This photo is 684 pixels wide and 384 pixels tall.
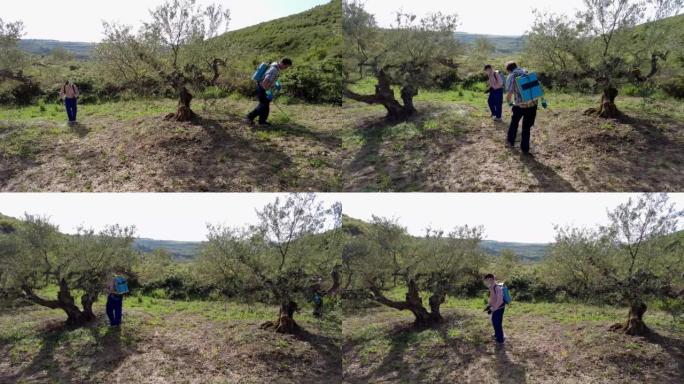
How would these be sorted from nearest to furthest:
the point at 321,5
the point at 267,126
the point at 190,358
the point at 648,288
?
the point at 648,288, the point at 190,358, the point at 267,126, the point at 321,5

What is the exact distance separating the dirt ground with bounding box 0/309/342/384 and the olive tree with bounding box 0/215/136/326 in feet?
3.93

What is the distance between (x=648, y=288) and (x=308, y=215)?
8802 millimetres

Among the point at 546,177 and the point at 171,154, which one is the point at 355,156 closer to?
the point at 546,177

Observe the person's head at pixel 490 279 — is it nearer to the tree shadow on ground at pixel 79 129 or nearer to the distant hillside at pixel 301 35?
the tree shadow on ground at pixel 79 129

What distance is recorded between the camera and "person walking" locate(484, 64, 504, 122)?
14266mm

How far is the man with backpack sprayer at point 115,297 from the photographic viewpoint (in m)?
13.6

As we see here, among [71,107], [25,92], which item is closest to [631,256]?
[71,107]

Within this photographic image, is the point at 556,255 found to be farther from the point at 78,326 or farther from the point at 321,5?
the point at 321,5

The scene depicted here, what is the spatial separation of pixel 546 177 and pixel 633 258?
2957 millimetres

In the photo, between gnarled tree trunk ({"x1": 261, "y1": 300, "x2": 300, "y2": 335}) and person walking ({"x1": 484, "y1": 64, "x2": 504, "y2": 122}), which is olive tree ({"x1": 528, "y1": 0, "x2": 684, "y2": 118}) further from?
gnarled tree trunk ({"x1": 261, "y1": 300, "x2": 300, "y2": 335})

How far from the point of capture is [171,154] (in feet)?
42.6

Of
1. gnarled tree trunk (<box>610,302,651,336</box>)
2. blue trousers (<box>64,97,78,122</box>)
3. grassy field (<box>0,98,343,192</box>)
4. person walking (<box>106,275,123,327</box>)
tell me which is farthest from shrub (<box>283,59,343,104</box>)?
gnarled tree trunk (<box>610,302,651,336</box>)

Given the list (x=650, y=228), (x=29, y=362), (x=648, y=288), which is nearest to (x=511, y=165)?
(x=650, y=228)

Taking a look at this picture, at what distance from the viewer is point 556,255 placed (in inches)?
492
